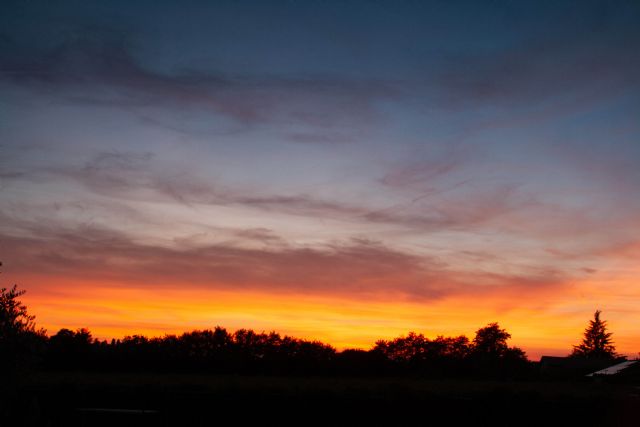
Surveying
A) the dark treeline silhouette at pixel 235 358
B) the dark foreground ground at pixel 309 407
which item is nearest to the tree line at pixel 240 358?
the dark treeline silhouette at pixel 235 358

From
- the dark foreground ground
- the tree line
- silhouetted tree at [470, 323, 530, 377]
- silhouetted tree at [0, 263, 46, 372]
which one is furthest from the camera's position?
silhouetted tree at [470, 323, 530, 377]

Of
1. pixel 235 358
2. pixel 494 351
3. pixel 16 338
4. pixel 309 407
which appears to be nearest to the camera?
pixel 16 338

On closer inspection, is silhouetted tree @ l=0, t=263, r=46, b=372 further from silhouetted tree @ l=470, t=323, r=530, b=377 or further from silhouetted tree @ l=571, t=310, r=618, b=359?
silhouetted tree @ l=571, t=310, r=618, b=359

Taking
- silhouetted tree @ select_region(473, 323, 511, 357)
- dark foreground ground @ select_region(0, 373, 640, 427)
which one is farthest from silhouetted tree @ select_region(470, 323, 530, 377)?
dark foreground ground @ select_region(0, 373, 640, 427)

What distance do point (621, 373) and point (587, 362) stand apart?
33176mm

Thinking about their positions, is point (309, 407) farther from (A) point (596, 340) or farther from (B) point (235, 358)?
(A) point (596, 340)

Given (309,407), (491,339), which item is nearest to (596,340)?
(491,339)

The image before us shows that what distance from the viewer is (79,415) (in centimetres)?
1520

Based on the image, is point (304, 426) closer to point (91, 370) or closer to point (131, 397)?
point (131, 397)

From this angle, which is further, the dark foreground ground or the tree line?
the tree line

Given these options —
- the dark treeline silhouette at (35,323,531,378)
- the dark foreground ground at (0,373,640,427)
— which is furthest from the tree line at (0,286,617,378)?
the dark foreground ground at (0,373,640,427)

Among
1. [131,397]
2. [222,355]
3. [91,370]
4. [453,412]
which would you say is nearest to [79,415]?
[131,397]

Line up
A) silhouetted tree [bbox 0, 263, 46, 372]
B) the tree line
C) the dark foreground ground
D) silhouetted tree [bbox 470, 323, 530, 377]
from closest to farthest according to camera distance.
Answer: silhouetted tree [bbox 0, 263, 46, 372] < the dark foreground ground < the tree line < silhouetted tree [bbox 470, 323, 530, 377]

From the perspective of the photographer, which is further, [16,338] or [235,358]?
[235,358]
